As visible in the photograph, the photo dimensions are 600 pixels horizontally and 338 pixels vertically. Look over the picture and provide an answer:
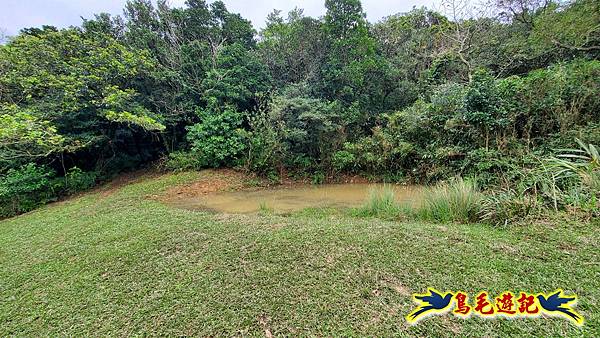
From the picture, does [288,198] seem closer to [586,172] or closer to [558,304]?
[558,304]

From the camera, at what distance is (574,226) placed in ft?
8.84

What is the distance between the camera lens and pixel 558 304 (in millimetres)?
1740

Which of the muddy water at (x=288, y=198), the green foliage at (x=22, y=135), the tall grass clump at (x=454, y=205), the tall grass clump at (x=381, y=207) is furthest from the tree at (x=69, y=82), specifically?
the tall grass clump at (x=454, y=205)

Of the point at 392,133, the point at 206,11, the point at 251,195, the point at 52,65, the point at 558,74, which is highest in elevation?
the point at 206,11

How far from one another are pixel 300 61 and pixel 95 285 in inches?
360

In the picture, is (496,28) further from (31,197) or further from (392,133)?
(31,197)

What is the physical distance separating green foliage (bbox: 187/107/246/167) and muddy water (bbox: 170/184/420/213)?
1783 mm

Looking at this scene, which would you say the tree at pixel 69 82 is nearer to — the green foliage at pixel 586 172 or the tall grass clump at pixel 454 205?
the tall grass clump at pixel 454 205

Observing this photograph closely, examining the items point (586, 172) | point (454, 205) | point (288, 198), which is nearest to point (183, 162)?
point (288, 198)

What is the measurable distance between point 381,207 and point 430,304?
2.33 m

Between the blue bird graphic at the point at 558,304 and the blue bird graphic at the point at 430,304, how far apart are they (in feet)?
1.99

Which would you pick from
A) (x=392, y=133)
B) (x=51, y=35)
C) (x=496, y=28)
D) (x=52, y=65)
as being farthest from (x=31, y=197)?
(x=496, y=28)

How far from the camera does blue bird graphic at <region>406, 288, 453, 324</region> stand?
175 cm

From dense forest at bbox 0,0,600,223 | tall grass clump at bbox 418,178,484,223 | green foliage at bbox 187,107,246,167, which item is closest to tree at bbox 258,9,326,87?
dense forest at bbox 0,0,600,223
